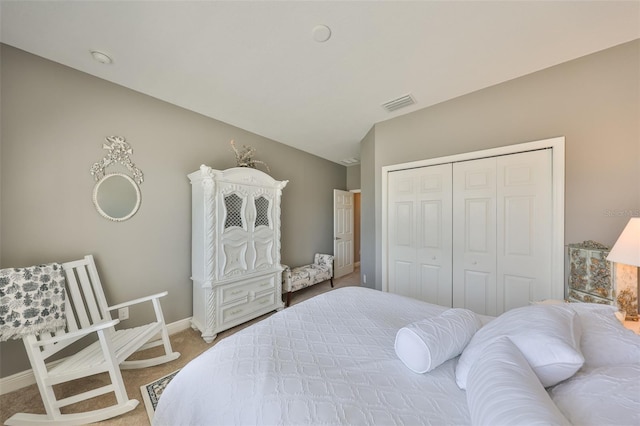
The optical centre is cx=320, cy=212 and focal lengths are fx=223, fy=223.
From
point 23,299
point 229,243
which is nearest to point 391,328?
point 229,243

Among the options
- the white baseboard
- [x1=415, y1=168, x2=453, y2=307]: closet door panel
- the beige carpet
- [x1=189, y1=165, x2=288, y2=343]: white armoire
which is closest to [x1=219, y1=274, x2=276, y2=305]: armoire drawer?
[x1=189, y1=165, x2=288, y2=343]: white armoire

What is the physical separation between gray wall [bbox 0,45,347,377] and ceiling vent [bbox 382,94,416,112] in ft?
6.42

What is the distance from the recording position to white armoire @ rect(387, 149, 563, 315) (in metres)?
1.99

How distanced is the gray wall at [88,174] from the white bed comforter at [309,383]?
1.76 m

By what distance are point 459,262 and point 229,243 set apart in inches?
98.4

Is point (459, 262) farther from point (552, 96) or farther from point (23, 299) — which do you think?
point (23, 299)

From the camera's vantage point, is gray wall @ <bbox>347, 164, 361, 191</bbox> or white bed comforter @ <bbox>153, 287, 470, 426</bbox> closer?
white bed comforter @ <bbox>153, 287, 470, 426</bbox>

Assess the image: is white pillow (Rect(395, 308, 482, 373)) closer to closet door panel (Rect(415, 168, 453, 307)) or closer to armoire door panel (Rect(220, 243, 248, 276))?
closet door panel (Rect(415, 168, 453, 307))

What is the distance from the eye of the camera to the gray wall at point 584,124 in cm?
165

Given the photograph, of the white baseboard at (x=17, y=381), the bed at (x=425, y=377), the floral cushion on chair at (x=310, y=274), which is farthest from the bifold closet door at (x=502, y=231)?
the white baseboard at (x=17, y=381)

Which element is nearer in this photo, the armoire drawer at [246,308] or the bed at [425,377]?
the bed at [425,377]

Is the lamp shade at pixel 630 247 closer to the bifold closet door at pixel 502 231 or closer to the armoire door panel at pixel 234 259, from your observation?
the bifold closet door at pixel 502 231

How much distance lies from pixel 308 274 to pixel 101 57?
3240 millimetres

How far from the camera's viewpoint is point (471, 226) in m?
2.32
